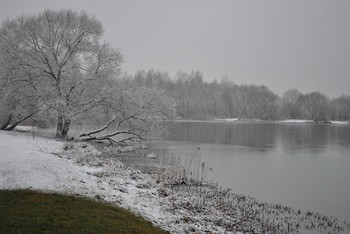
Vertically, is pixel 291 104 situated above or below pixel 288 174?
above

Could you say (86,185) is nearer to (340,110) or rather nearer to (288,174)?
(288,174)

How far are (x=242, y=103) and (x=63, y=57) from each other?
315ft

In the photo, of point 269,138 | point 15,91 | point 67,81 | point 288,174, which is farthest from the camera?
point 269,138

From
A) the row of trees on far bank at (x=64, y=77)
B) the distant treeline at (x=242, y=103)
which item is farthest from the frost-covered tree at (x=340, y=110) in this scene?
the row of trees on far bank at (x=64, y=77)

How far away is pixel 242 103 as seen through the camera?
388ft

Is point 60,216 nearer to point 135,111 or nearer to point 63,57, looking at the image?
point 135,111

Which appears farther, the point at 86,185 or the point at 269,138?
the point at 269,138

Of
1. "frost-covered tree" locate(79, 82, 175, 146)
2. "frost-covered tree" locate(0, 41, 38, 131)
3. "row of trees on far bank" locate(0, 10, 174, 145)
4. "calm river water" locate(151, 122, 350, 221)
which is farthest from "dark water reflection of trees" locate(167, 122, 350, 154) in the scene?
"frost-covered tree" locate(0, 41, 38, 131)

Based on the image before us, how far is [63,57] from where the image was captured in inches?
1136

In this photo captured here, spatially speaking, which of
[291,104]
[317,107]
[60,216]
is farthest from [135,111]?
[291,104]

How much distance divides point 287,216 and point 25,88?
2305cm

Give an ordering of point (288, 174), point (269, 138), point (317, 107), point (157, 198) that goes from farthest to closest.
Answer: point (317, 107) < point (269, 138) < point (288, 174) < point (157, 198)

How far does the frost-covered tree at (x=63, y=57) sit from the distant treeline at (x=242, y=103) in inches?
3098

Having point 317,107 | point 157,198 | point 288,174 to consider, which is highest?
point 317,107
